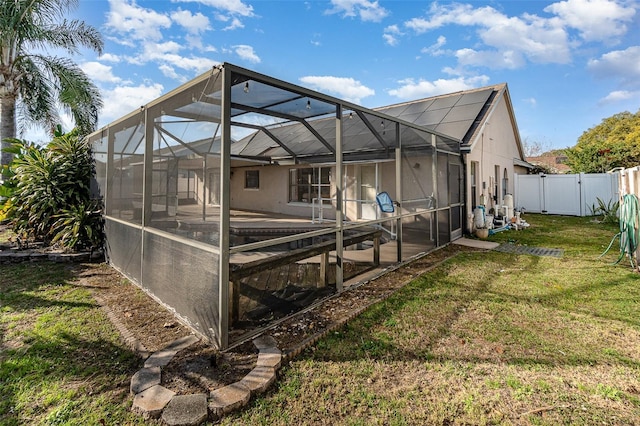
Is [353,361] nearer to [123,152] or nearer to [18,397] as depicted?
[18,397]

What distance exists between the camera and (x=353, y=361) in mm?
2820

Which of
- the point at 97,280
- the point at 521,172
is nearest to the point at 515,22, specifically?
the point at 521,172

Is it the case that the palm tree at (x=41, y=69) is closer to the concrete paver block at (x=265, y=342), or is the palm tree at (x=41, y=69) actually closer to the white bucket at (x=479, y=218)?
the concrete paver block at (x=265, y=342)

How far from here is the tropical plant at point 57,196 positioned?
638 centimetres

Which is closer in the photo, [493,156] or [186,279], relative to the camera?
[186,279]

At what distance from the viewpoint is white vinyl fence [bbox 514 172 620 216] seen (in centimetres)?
1371

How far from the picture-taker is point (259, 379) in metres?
2.45

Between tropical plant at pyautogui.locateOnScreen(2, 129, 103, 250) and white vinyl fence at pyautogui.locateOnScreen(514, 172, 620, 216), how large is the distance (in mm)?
16779

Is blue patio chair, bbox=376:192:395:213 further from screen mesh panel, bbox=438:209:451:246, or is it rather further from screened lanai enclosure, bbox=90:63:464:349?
screen mesh panel, bbox=438:209:451:246

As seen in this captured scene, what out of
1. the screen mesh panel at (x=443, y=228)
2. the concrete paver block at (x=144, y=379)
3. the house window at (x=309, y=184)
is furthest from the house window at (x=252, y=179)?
the concrete paver block at (x=144, y=379)

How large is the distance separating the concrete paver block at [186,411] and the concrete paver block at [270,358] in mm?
563

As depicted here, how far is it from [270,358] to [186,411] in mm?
804

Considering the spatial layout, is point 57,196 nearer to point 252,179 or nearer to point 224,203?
point 224,203

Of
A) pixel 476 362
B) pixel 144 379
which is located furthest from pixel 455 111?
pixel 144 379
